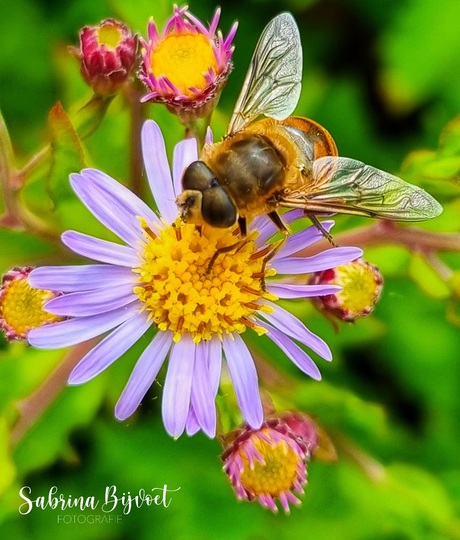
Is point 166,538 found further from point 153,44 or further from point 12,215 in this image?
point 153,44

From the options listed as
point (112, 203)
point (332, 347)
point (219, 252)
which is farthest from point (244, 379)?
point (332, 347)

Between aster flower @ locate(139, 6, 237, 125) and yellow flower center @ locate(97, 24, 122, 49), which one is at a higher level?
yellow flower center @ locate(97, 24, 122, 49)

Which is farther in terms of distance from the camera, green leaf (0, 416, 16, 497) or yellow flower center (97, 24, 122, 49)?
yellow flower center (97, 24, 122, 49)

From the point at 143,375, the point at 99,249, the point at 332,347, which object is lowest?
the point at 332,347

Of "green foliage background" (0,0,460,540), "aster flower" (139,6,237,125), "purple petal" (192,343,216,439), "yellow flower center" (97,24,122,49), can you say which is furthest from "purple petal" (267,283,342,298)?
"yellow flower center" (97,24,122,49)

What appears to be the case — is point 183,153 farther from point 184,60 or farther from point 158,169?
point 184,60

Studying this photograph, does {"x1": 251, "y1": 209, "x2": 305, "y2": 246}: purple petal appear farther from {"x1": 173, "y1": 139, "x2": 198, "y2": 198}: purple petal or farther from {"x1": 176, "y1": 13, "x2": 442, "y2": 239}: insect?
{"x1": 173, "y1": 139, "x2": 198, "y2": 198}: purple petal

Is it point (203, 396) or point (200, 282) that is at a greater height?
point (200, 282)
